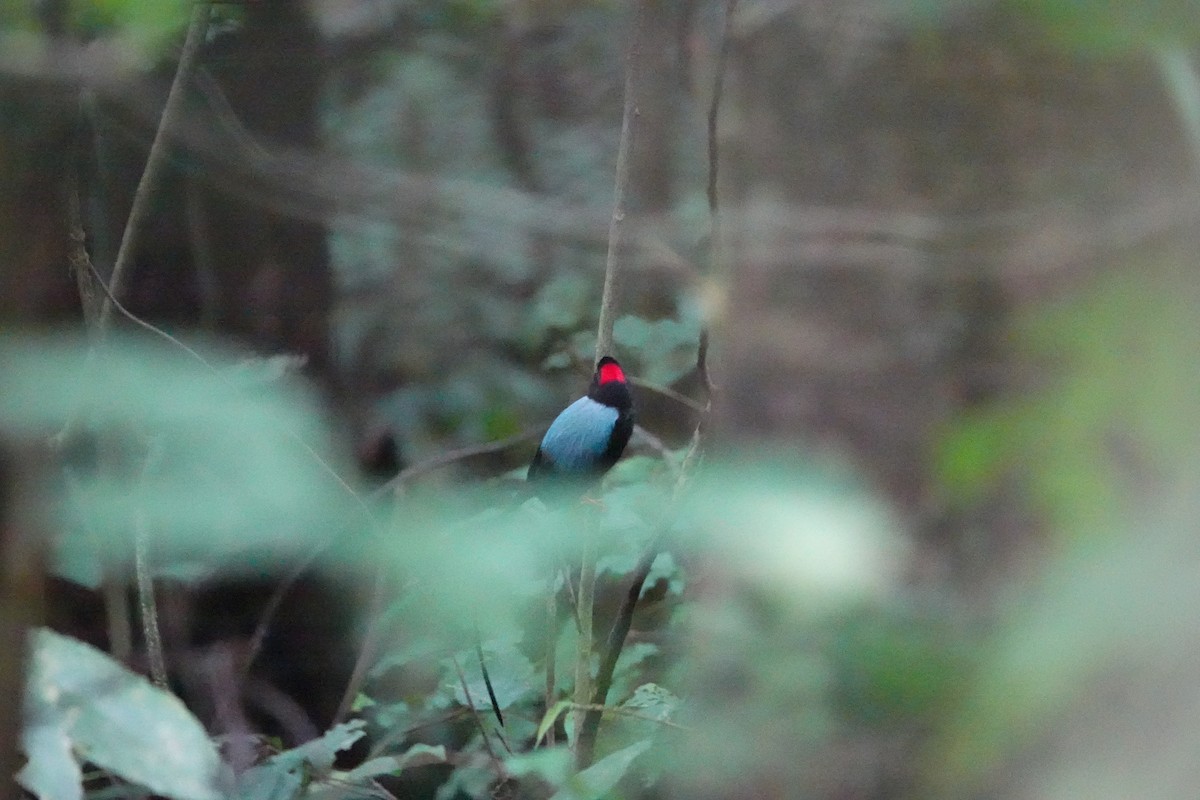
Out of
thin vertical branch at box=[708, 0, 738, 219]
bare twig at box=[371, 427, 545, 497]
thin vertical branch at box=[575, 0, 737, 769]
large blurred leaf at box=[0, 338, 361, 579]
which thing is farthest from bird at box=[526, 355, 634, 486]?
large blurred leaf at box=[0, 338, 361, 579]

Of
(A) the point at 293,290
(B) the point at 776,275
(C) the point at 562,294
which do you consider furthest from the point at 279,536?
(C) the point at 562,294

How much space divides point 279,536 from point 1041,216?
25.8 inches

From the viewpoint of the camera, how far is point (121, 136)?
3777 millimetres

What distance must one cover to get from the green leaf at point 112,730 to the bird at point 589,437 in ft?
5.76

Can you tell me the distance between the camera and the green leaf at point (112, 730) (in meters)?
1.03

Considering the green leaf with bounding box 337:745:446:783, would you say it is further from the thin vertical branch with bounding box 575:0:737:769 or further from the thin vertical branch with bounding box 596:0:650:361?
the thin vertical branch with bounding box 596:0:650:361

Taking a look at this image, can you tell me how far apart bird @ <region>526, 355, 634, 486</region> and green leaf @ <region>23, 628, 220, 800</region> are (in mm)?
1756

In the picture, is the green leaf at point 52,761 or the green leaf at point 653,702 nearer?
the green leaf at point 52,761

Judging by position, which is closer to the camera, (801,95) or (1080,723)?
(1080,723)

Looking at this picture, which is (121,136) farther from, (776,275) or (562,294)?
(776,275)

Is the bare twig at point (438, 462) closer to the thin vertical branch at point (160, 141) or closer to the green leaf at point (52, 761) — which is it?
the thin vertical branch at point (160, 141)

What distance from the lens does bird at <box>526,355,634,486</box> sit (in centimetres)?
282

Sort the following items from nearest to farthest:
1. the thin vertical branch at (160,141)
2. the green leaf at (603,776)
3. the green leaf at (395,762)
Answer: the green leaf at (603,776) < the green leaf at (395,762) < the thin vertical branch at (160,141)

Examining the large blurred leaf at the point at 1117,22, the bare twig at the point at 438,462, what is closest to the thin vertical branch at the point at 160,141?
the bare twig at the point at 438,462
